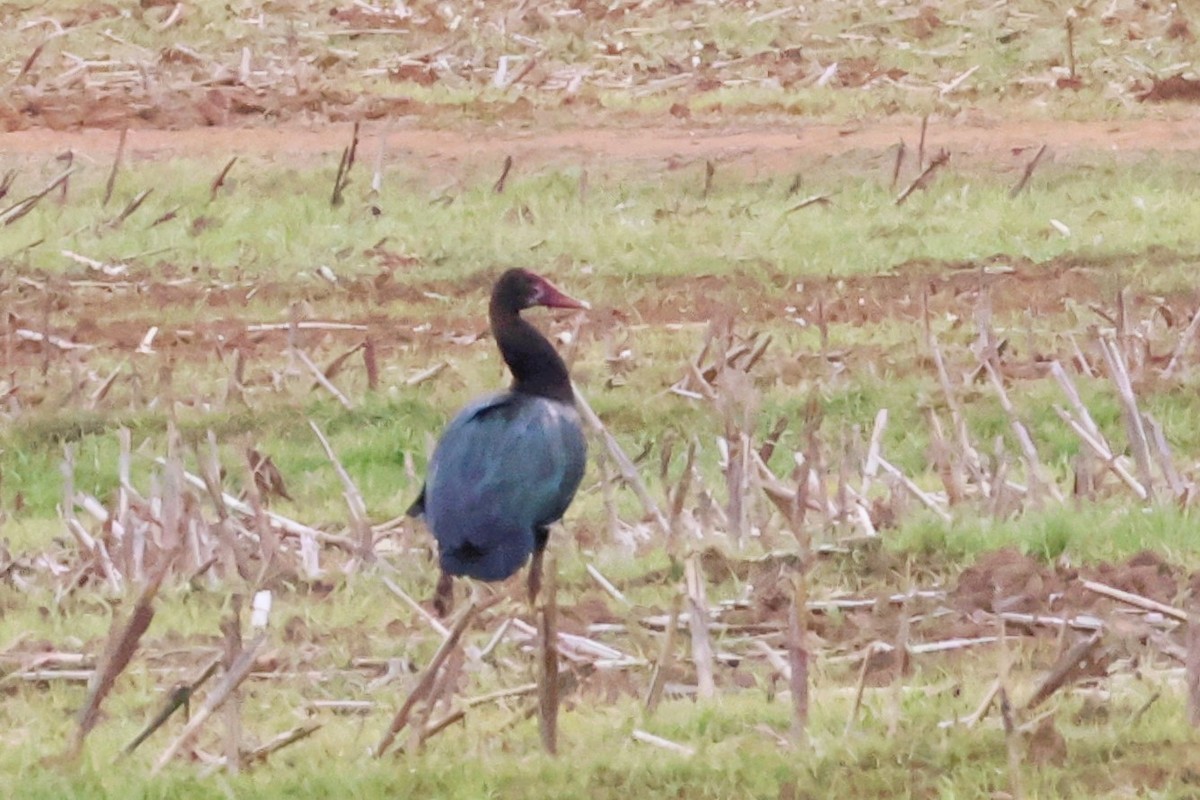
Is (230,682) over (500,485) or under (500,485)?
over

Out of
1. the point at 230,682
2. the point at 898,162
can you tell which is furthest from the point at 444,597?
the point at 898,162

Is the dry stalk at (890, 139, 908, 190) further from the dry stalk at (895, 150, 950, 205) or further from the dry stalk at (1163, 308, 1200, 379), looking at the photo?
the dry stalk at (1163, 308, 1200, 379)

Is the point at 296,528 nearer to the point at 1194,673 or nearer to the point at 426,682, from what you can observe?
the point at 426,682

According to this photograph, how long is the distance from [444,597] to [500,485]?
1.17 ft

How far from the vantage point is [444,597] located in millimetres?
6793

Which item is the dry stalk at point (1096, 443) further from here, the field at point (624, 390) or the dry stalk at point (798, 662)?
the dry stalk at point (798, 662)

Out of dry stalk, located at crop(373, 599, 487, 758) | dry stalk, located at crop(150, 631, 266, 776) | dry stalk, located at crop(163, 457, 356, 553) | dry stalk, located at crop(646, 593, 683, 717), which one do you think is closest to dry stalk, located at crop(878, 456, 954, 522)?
dry stalk, located at crop(163, 457, 356, 553)

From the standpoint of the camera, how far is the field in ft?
17.1

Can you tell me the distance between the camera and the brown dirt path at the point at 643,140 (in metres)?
16.8

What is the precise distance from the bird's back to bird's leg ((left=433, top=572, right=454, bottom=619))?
0.08 meters

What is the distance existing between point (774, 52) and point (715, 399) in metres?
11.8

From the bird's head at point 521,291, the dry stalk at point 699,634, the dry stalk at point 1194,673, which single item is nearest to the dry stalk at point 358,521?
the bird's head at point 521,291

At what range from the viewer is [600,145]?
17.3m

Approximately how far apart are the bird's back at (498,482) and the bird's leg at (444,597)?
3.3 inches
